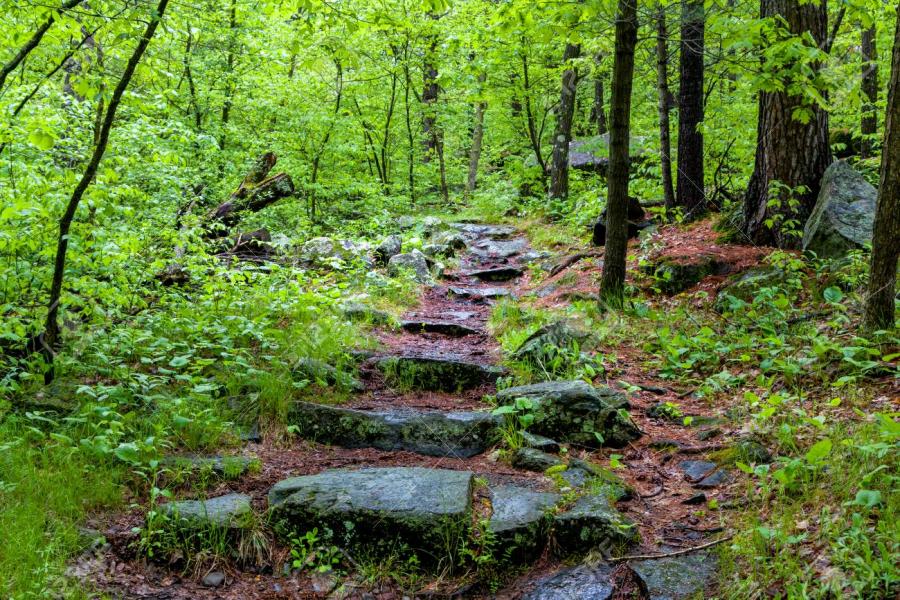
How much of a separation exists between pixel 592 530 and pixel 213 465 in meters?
2.63

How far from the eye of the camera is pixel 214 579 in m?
3.32

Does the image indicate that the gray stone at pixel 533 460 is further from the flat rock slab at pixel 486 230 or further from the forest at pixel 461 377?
the flat rock slab at pixel 486 230

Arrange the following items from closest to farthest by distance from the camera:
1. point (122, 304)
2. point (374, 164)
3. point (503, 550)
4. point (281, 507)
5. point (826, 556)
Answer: point (826, 556) → point (503, 550) → point (281, 507) → point (122, 304) → point (374, 164)

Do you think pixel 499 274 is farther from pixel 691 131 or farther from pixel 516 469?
pixel 516 469

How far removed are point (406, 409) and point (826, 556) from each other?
353cm

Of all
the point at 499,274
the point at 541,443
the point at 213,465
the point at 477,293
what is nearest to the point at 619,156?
the point at 477,293

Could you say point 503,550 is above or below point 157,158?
below

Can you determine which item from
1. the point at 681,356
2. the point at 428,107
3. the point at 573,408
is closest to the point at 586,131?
the point at 428,107

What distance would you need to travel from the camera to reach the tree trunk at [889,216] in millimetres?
4402

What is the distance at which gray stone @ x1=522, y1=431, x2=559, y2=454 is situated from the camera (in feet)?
14.9

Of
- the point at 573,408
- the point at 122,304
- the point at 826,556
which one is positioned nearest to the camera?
the point at 826,556

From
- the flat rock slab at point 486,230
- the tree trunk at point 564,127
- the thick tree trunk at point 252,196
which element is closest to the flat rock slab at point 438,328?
the thick tree trunk at point 252,196

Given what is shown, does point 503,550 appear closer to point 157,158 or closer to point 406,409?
point 406,409

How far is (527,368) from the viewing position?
19.5ft
